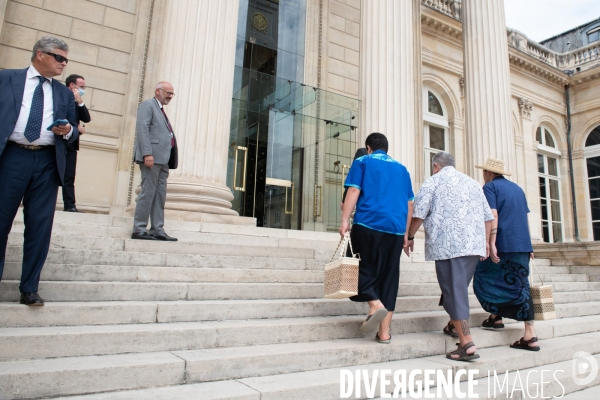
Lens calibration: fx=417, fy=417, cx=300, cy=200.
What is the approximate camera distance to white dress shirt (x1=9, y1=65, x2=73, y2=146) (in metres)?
2.98

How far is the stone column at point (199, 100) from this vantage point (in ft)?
20.5

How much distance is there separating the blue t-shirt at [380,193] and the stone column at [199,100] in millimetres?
3121

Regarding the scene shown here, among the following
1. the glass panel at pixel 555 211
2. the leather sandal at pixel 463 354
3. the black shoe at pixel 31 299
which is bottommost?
the leather sandal at pixel 463 354

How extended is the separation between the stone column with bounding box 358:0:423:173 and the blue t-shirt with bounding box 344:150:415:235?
4434 millimetres

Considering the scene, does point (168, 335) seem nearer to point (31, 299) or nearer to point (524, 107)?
point (31, 299)

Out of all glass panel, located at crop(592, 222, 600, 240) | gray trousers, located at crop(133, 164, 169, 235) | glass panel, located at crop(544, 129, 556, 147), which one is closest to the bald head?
gray trousers, located at crop(133, 164, 169, 235)

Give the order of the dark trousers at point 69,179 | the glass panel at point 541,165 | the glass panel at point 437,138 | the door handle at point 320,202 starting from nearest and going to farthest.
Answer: the dark trousers at point 69,179 < the door handle at point 320,202 < the glass panel at point 437,138 < the glass panel at point 541,165

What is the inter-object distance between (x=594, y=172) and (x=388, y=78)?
682 inches

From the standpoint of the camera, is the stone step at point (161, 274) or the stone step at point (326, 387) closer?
the stone step at point (326, 387)

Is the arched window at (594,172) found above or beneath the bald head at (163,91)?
above

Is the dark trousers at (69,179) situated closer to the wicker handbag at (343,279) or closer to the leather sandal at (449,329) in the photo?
the wicker handbag at (343,279)

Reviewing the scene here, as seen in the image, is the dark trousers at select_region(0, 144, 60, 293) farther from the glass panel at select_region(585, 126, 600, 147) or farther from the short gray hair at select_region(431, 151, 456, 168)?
the glass panel at select_region(585, 126, 600, 147)

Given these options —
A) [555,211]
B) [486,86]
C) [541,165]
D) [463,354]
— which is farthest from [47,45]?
[555,211]

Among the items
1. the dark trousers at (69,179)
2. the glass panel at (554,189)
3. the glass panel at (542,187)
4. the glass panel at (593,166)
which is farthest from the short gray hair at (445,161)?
the glass panel at (593,166)
